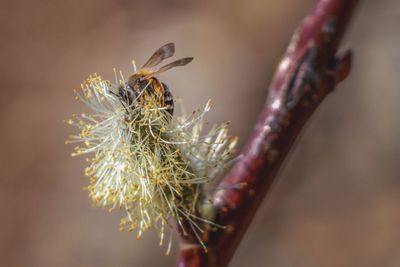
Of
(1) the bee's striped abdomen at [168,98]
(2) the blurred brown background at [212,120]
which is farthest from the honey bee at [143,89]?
(2) the blurred brown background at [212,120]

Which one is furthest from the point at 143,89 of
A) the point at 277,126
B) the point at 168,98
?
the point at 277,126

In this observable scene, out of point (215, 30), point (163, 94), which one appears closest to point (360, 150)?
point (215, 30)

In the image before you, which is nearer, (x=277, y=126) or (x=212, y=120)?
(x=277, y=126)

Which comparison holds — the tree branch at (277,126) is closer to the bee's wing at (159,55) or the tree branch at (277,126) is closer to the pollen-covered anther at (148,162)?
the pollen-covered anther at (148,162)

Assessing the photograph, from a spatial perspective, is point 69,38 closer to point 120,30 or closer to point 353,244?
point 120,30

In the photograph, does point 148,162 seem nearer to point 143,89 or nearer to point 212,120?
point 143,89

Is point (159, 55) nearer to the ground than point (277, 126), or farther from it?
farther from it

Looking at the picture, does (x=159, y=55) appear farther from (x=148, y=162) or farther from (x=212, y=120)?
(x=212, y=120)
